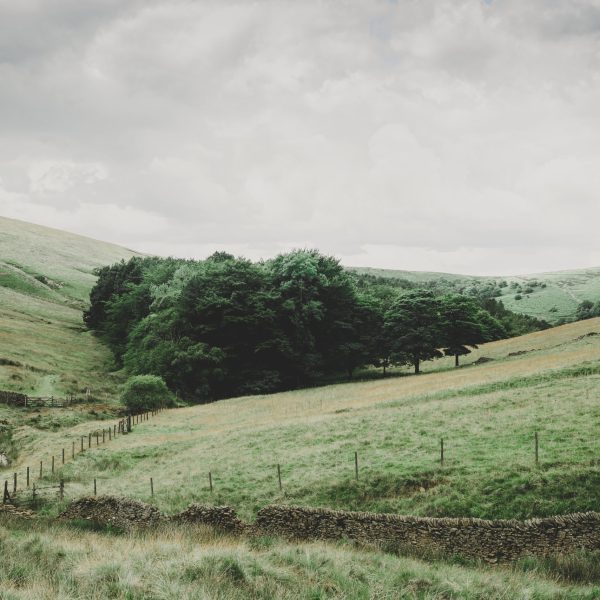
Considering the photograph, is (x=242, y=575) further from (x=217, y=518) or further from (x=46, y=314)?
(x=46, y=314)

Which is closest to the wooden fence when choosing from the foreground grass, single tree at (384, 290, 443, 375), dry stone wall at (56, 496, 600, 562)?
dry stone wall at (56, 496, 600, 562)

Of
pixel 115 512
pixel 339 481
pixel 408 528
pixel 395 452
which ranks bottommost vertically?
pixel 115 512

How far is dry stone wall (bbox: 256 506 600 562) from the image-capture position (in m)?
13.1

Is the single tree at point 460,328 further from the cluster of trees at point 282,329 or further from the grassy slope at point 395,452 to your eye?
the grassy slope at point 395,452

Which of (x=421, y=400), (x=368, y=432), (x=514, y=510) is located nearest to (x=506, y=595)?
(x=514, y=510)

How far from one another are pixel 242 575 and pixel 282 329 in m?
56.4

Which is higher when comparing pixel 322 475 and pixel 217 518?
pixel 217 518

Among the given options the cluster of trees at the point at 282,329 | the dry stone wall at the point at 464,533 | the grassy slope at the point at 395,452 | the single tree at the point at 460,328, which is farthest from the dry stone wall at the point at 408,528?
the single tree at the point at 460,328

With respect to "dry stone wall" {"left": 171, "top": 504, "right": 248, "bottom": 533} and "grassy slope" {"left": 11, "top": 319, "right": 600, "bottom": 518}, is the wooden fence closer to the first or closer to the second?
"grassy slope" {"left": 11, "top": 319, "right": 600, "bottom": 518}

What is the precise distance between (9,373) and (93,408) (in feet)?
38.5

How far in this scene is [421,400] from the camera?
36781 millimetres

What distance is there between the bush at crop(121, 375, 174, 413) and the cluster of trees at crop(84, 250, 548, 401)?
6174 mm

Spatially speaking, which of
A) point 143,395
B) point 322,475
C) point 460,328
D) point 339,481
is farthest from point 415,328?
point 339,481

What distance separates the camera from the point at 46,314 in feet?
320
